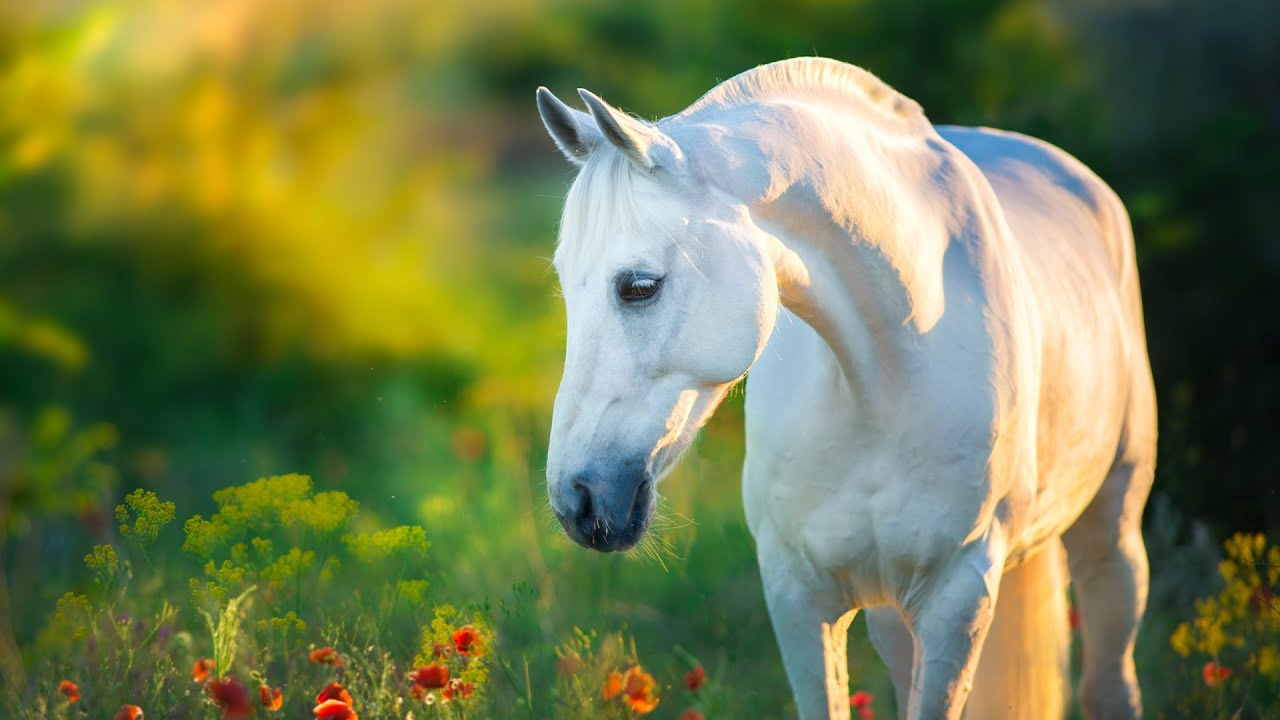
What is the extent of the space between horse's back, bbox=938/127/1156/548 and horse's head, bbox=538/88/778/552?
926 mm

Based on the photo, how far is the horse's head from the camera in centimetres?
186

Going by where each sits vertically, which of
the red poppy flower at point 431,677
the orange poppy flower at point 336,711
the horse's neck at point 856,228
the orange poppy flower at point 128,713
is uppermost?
the horse's neck at point 856,228

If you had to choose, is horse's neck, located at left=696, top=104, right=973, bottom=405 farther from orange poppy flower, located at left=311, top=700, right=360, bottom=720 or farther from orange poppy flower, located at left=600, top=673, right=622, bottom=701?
orange poppy flower, located at left=311, top=700, right=360, bottom=720

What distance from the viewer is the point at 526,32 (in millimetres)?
7723

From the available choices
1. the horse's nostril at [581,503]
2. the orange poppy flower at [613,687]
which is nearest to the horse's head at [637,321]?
the horse's nostril at [581,503]

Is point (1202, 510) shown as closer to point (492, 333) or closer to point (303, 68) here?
point (492, 333)

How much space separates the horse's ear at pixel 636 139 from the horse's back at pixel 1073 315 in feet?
3.31

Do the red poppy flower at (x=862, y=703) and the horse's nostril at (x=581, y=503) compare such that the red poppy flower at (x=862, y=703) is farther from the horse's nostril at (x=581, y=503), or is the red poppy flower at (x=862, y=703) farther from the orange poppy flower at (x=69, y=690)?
the orange poppy flower at (x=69, y=690)

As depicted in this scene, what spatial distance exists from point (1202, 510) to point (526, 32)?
471cm

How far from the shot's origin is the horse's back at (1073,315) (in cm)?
269

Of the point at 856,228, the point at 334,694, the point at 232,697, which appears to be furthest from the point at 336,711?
the point at 856,228

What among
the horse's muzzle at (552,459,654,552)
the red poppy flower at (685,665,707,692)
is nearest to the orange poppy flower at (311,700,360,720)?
the horse's muzzle at (552,459,654,552)

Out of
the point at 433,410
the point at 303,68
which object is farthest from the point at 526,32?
the point at 433,410

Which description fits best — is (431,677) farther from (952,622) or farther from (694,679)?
(952,622)
